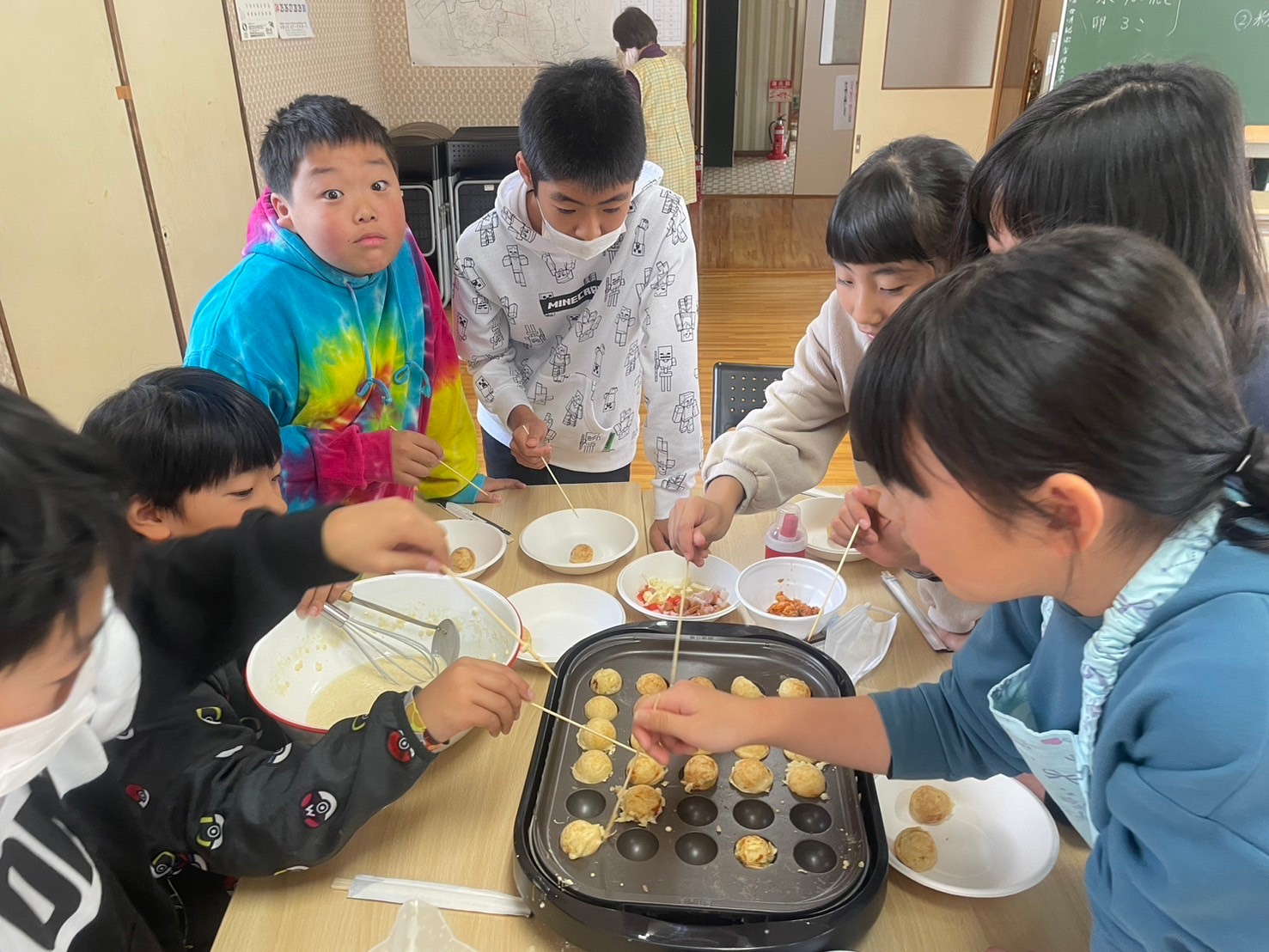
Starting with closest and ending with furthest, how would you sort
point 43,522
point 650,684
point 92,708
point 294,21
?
point 43,522
point 92,708
point 650,684
point 294,21

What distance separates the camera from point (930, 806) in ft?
3.06

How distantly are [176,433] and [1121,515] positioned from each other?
1.08 m

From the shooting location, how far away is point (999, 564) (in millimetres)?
681

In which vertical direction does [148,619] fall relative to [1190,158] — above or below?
below

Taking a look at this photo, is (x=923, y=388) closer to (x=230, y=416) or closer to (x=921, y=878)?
(x=921, y=878)

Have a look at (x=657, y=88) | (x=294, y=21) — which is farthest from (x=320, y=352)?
(x=657, y=88)

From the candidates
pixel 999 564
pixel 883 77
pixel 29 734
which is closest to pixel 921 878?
pixel 999 564

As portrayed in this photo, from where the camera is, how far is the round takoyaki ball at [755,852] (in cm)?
85

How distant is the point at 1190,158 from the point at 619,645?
848 millimetres

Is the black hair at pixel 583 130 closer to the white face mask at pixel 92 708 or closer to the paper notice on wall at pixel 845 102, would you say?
the white face mask at pixel 92 708

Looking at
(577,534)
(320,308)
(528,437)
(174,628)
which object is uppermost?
(320,308)

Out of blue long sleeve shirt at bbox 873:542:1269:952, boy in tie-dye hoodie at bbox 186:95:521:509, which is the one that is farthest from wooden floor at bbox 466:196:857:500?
blue long sleeve shirt at bbox 873:542:1269:952

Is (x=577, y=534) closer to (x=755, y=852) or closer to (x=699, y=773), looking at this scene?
(x=699, y=773)

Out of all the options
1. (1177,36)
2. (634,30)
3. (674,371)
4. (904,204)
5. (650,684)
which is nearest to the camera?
(650,684)
